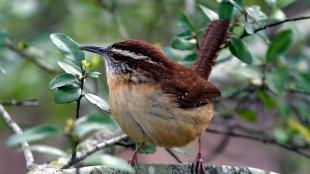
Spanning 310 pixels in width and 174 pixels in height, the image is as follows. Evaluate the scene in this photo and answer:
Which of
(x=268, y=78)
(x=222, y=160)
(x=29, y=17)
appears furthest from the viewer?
(x=222, y=160)

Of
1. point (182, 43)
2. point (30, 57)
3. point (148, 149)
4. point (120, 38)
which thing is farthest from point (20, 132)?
point (120, 38)

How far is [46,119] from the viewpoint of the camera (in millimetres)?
5758

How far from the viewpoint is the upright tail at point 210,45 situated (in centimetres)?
394

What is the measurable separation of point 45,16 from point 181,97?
275 centimetres

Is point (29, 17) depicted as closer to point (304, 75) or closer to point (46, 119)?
point (46, 119)

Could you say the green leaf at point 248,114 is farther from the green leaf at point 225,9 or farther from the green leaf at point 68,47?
the green leaf at point 68,47

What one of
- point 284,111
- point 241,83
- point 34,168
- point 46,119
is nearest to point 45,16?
point 46,119

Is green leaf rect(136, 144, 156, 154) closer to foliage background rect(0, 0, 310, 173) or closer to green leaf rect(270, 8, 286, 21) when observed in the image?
foliage background rect(0, 0, 310, 173)

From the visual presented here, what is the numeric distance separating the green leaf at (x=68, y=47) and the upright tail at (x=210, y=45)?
37.6 inches

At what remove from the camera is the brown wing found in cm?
359

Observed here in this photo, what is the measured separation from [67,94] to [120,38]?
2631 mm

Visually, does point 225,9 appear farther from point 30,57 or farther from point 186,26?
point 30,57

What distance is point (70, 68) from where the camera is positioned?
314cm

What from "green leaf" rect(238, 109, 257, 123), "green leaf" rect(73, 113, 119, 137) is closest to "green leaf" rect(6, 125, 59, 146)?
"green leaf" rect(73, 113, 119, 137)
